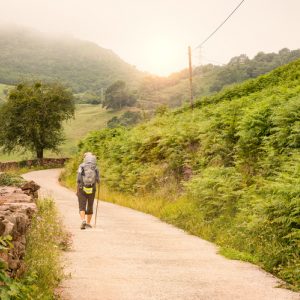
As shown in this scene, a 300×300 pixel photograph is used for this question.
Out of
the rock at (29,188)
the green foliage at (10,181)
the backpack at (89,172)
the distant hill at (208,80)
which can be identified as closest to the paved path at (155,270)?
the backpack at (89,172)

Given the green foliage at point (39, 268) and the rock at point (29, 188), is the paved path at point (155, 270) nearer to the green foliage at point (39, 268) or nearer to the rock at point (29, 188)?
the green foliage at point (39, 268)

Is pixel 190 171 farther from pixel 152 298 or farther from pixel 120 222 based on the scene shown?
pixel 152 298

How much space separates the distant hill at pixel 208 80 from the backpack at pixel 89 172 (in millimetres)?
99238

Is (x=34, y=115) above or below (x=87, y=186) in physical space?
above

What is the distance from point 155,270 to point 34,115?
1934 inches

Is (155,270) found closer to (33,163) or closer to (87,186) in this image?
(87,186)

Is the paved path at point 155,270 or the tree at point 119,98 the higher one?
the tree at point 119,98

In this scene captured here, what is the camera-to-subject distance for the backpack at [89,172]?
44.2 feet

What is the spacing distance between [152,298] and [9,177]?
10.7 meters

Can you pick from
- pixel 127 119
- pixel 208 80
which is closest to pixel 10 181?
pixel 127 119

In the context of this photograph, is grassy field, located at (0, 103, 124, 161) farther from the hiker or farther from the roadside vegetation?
the roadside vegetation

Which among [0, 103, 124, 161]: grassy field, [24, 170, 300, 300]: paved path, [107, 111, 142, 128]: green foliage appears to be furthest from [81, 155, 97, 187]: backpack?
[107, 111, 142, 128]: green foliage

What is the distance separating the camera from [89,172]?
1349 centimetres

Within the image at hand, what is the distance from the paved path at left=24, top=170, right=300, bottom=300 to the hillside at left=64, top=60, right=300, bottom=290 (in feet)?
1.99
